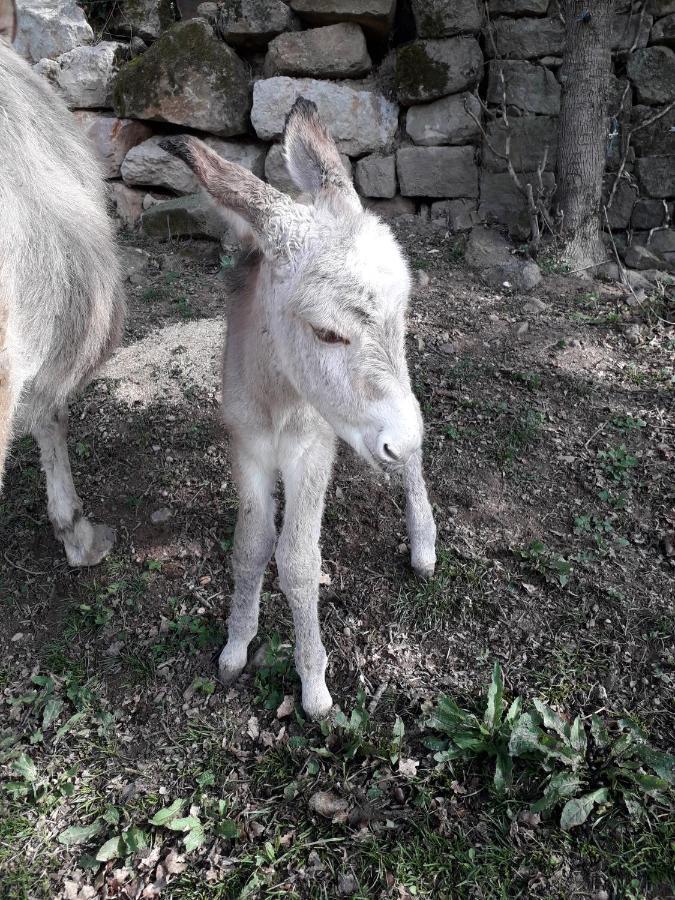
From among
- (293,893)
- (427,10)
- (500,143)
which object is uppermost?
(427,10)

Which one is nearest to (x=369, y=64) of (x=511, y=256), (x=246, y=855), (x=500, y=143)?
(x=500, y=143)

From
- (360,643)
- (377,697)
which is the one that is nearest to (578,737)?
(377,697)

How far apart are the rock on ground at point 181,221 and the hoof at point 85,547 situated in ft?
12.0

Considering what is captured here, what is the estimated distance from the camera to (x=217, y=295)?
539 cm

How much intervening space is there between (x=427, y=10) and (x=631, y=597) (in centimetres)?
560

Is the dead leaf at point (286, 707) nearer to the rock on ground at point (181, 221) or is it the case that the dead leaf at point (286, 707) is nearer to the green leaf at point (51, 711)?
the green leaf at point (51, 711)

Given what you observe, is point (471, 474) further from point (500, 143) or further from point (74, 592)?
point (500, 143)

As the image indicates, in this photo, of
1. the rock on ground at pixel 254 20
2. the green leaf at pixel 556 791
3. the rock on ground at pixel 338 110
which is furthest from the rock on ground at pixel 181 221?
the green leaf at pixel 556 791

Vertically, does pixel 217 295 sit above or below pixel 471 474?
above

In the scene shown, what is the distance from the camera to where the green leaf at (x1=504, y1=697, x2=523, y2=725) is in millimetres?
2363

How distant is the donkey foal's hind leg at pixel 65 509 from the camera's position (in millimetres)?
3186

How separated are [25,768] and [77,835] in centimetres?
37

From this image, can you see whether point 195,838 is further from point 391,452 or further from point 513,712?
point 391,452

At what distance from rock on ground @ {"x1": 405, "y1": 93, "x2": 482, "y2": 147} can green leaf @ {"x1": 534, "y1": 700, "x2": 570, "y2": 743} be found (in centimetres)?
546
